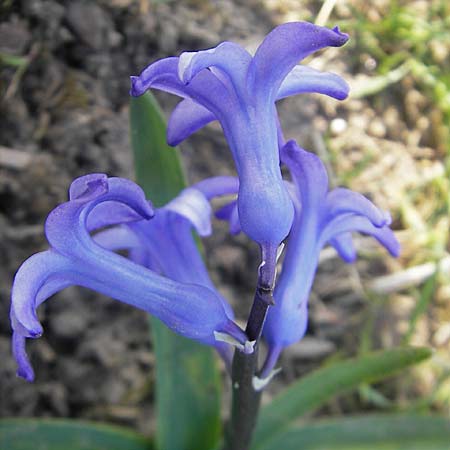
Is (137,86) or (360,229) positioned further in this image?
(360,229)

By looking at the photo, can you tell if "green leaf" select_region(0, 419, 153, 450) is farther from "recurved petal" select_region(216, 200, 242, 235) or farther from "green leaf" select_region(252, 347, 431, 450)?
"recurved petal" select_region(216, 200, 242, 235)

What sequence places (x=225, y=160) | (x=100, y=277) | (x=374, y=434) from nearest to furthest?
(x=100, y=277) → (x=374, y=434) → (x=225, y=160)

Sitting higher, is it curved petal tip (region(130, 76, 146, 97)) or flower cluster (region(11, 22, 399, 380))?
curved petal tip (region(130, 76, 146, 97))

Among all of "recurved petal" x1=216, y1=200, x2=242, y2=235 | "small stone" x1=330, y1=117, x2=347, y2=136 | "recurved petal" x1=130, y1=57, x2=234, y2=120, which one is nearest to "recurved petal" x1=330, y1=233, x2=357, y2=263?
"recurved petal" x1=216, y1=200, x2=242, y2=235

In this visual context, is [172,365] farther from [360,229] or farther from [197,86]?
[197,86]

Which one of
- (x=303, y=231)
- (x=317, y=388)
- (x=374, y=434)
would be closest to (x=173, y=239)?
(x=303, y=231)

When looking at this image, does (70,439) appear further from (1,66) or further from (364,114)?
(364,114)

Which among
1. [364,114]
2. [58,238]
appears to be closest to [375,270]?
[364,114]
